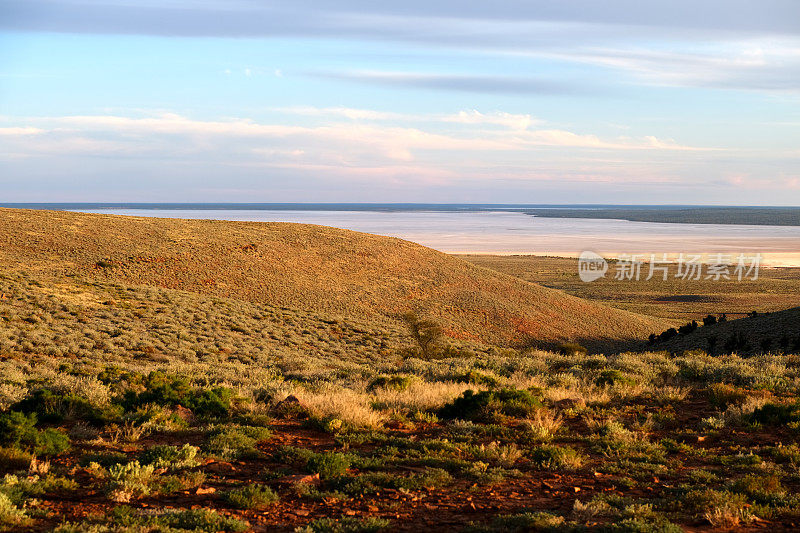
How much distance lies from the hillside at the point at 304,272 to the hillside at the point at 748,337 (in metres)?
7.11

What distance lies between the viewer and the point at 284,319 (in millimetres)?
33938

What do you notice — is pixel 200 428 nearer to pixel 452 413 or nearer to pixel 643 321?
pixel 452 413

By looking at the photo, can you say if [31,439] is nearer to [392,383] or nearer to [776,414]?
[392,383]

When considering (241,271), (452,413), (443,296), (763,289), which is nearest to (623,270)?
(763,289)

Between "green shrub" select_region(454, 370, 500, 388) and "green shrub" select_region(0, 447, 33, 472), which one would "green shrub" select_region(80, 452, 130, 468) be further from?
"green shrub" select_region(454, 370, 500, 388)

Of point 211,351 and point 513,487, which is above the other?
point 513,487

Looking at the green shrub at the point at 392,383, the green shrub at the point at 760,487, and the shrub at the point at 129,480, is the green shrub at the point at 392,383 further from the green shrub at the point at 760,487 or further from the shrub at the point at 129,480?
the green shrub at the point at 760,487

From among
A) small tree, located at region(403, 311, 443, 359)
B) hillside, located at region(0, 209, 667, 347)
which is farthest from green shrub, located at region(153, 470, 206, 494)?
hillside, located at region(0, 209, 667, 347)

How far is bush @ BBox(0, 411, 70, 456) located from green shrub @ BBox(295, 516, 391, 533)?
4.21 metres

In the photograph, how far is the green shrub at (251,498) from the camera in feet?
22.2

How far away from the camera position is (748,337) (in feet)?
94.9

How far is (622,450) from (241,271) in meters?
35.4

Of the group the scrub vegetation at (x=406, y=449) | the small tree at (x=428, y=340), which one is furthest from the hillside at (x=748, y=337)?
the small tree at (x=428, y=340)

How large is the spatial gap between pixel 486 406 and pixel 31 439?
22.5 ft
